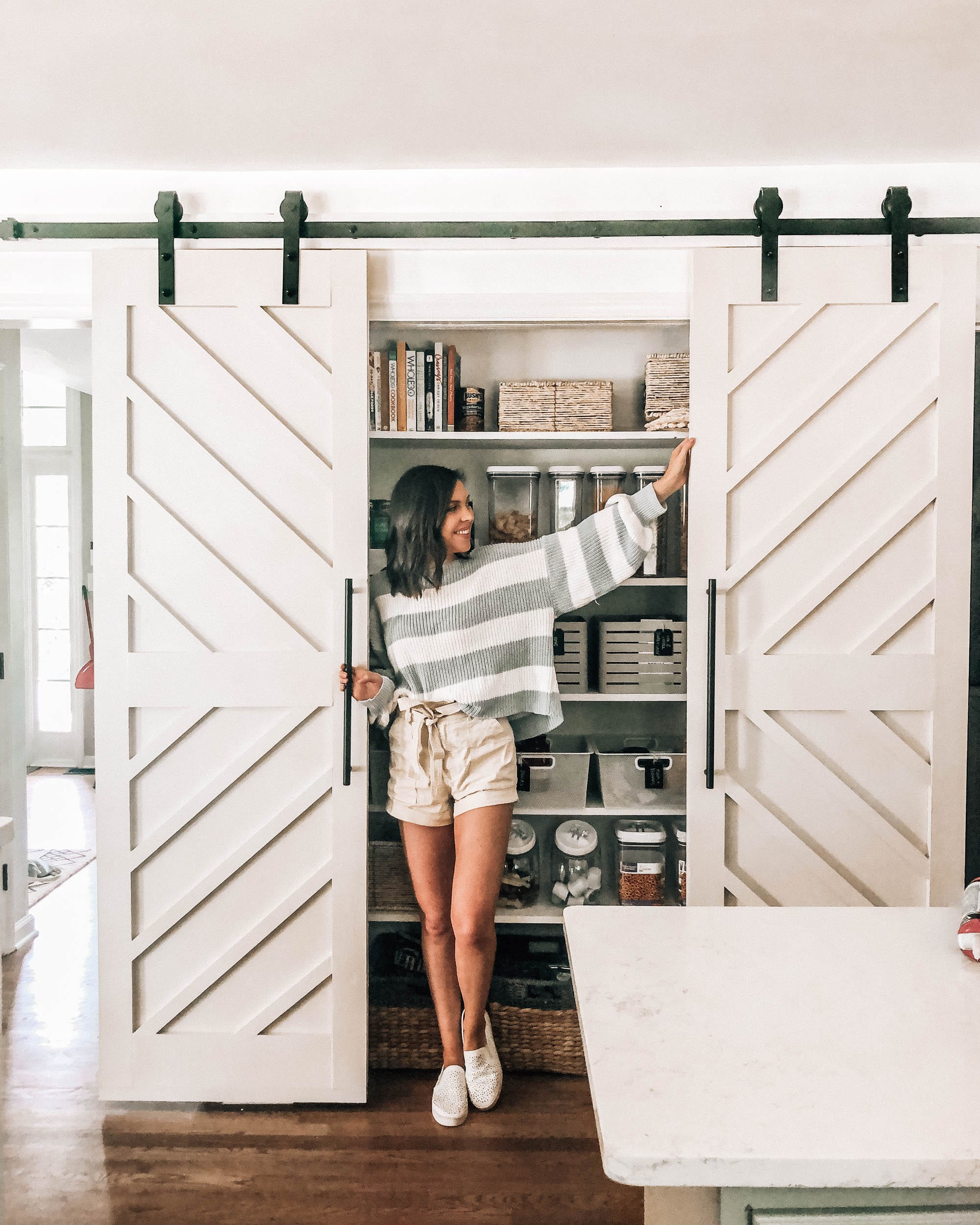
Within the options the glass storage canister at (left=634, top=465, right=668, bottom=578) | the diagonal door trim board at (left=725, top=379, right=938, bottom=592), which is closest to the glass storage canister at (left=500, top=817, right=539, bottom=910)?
the glass storage canister at (left=634, top=465, right=668, bottom=578)

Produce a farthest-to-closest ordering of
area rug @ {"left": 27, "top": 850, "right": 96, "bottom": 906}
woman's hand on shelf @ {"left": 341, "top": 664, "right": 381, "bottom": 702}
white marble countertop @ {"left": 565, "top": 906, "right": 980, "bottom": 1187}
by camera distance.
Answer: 1. area rug @ {"left": 27, "top": 850, "right": 96, "bottom": 906}
2. woman's hand on shelf @ {"left": 341, "top": 664, "right": 381, "bottom": 702}
3. white marble countertop @ {"left": 565, "top": 906, "right": 980, "bottom": 1187}

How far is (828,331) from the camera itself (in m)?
2.32

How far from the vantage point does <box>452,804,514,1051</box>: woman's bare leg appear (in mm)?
2326

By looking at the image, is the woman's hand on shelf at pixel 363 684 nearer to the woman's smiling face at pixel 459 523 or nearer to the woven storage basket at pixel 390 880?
the woman's smiling face at pixel 459 523

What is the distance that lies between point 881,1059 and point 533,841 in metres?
1.67

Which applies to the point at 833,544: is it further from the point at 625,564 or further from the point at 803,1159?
the point at 803,1159

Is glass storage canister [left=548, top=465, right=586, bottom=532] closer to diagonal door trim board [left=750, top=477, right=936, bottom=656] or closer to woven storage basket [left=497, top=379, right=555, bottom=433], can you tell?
woven storage basket [left=497, top=379, right=555, bottom=433]

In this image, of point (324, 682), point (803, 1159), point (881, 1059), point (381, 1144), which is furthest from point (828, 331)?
point (381, 1144)

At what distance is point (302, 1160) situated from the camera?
2176 mm

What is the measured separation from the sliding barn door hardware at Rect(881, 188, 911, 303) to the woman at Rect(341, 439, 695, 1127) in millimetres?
691

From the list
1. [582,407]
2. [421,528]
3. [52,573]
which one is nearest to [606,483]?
[582,407]

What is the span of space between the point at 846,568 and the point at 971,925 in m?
1.27

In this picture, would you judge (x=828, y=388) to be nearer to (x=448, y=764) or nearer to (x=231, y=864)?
(x=448, y=764)

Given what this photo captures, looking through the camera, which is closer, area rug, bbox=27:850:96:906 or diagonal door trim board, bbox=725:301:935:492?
diagonal door trim board, bbox=725:301:935:492
